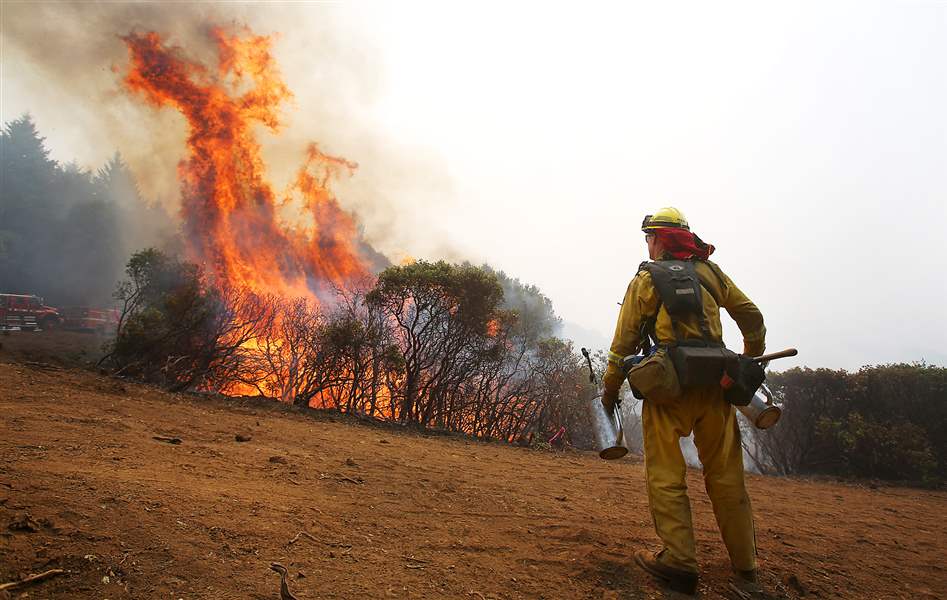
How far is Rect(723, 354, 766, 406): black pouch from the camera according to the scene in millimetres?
2549

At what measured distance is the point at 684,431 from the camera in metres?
2.61

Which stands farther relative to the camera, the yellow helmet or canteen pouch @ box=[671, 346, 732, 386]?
the yellow helmet

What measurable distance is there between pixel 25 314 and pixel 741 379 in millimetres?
26168

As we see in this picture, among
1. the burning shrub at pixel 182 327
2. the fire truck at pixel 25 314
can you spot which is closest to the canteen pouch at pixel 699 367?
the burning shrub at pixel 182 327

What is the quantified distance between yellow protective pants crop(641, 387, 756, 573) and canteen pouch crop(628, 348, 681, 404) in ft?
0.50

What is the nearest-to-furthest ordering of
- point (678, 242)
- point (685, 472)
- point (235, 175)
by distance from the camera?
point (685, 472), point (678, 242), point (235, 175)

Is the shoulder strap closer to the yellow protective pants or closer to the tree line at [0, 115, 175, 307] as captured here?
the yellow protective pants

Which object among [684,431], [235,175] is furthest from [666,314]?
[235,175]

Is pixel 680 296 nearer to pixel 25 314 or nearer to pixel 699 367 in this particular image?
pixel 699 367

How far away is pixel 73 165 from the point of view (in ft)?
112

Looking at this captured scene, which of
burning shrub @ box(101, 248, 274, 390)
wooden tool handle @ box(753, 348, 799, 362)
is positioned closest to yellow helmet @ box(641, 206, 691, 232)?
wooden tool handle @ box(753, 348, 799, 362)

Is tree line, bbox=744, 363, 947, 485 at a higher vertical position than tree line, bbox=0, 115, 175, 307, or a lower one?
A: lower

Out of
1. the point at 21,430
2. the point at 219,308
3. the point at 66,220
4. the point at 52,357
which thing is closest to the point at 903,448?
the point at 21,430

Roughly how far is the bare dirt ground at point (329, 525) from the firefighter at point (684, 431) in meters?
0.21
